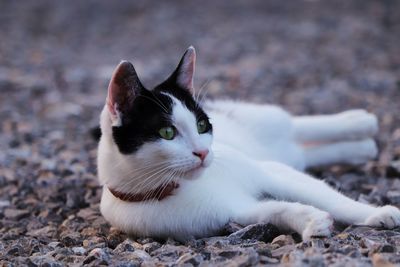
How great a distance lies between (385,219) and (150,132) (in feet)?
3.35

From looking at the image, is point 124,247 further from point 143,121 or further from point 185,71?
point 185,71

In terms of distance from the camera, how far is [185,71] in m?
2.85

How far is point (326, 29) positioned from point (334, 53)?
59.8 inches

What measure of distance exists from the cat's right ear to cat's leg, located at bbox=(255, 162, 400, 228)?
734 millimetres

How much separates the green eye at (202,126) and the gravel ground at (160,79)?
42 cm

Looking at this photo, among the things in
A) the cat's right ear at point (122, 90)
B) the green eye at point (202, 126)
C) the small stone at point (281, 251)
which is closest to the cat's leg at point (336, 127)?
the green eye at point (202, 126)

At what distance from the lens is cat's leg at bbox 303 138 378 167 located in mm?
3887

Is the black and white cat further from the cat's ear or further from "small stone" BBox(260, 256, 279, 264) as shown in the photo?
"small stone" BBox(260, 256, 279, 264)

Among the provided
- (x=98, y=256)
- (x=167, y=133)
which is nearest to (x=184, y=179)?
(x=167, y=133)

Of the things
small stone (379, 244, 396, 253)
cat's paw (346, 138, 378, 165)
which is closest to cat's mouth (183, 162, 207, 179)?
small stone (379, 244, 396, 253)

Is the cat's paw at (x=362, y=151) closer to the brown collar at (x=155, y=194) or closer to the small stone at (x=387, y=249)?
the brown collar at (x=155, y=194)

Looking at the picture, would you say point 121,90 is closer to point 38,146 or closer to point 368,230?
point 368,230

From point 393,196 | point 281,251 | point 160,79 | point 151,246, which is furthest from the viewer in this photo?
point 160,79

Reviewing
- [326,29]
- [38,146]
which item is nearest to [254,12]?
[326,29]
